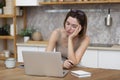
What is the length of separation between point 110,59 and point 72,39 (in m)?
1.17

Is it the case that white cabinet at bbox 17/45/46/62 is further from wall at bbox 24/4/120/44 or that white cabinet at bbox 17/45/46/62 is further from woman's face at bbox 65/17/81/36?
woman's face at bbox 65/17/81/36

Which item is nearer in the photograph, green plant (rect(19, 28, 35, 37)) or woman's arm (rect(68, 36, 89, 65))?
woman's arm (rect(68, 36, 89, 65))

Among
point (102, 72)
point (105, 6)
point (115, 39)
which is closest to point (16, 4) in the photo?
point (105, 6)

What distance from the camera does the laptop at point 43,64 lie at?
204cm

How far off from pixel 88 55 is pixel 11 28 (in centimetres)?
153

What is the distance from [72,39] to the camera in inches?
111

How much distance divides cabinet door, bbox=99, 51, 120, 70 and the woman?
3.46 feet

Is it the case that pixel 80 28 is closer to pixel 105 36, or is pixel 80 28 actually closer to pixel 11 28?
pixel 105 36

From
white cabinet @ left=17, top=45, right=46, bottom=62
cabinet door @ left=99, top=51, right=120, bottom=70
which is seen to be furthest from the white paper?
white cabinet @ left=17, top=45, right=46, bottom=62

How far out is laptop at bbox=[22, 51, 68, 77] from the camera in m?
2.04

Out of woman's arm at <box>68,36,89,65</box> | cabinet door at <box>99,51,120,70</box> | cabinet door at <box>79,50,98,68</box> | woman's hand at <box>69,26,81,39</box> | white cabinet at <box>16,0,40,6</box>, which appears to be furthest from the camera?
white cabinet at <box>16,0,40,6</box>

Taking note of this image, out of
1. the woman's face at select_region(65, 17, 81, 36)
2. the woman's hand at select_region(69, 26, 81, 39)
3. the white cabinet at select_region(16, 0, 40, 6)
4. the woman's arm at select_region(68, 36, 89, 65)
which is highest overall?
the white cabinet at select_region(16, 0, 40, 6)

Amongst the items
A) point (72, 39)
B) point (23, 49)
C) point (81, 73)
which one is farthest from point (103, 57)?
point (81, 73)

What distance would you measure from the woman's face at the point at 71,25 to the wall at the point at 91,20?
166cm
